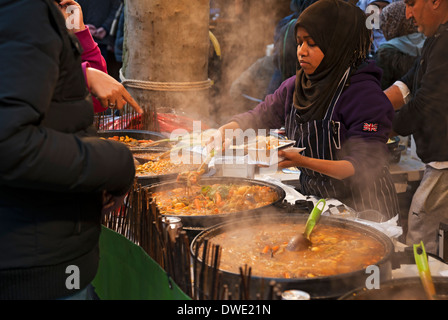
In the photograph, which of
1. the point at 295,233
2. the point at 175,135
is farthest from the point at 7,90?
the point at 175,135

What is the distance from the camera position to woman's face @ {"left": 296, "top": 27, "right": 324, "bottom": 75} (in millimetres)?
3090

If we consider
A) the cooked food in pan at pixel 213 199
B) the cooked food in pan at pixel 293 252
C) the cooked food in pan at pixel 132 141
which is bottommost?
the cooked food in pan at pixel 132 141

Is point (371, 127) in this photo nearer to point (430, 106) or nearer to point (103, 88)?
point (430, 106)

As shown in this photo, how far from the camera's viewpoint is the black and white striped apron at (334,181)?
3.14 metres

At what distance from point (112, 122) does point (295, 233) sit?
2.84m

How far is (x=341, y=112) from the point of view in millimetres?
3105

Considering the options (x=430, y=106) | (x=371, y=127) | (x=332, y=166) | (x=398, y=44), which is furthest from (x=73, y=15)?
(x=398, y=44)

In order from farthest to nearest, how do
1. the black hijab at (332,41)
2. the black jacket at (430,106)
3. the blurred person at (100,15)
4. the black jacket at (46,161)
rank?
the blurred person at (100,15) → the black jacket at (430,106) → the black hijab at (332,41) → the black jacket at (46,161)

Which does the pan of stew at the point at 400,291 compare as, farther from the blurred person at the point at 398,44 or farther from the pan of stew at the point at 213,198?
the blurred person at the point at 398,44

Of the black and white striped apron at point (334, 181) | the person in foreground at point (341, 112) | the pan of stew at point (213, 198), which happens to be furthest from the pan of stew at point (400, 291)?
Answer: the black and white striped apron at point (334, 181)

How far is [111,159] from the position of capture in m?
1.43

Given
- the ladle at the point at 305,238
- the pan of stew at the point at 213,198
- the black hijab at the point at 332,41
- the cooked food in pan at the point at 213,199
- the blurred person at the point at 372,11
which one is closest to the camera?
the ladle at the point at 305,238

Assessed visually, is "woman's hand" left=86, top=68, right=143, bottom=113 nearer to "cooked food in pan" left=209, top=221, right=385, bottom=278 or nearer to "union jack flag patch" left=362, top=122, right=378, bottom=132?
"cooked food in pan" left=209, top=221, right=385, bottom=278

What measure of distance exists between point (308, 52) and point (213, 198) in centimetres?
110
